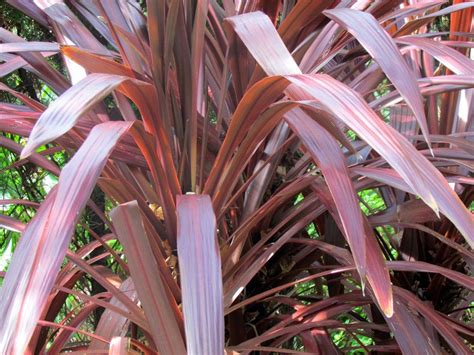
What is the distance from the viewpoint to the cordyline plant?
0.45 metres

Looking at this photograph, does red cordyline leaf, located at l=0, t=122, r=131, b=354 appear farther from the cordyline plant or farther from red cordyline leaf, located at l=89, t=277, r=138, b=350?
red cordyline leaf, located at l=89, t=277, r=138, b=350

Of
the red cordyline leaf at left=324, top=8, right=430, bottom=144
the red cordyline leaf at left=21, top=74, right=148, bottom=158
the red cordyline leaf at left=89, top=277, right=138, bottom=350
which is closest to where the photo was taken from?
the red cordyline leaf at left=21, top=74, right=148, bottom=158

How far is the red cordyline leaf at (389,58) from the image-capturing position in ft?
1.66

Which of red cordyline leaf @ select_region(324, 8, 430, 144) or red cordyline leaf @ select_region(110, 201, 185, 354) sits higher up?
red cordyline leaf @ select_region(324, 8, 430, 144)

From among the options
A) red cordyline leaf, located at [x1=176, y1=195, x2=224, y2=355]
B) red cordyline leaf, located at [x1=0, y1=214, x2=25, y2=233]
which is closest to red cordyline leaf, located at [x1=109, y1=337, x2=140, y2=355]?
red cordyline leaf, located at [x1=176, y1=195, x2=224, y2=355]

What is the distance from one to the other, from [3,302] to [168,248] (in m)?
0.27

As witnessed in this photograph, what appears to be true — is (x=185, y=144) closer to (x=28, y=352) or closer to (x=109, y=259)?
(x=28, y=352)

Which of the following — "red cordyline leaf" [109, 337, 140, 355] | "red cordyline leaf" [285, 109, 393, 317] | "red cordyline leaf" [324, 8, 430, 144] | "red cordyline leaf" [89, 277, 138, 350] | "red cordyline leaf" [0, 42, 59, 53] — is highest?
"red cordyline leaf" [0, 42, 59, 53]

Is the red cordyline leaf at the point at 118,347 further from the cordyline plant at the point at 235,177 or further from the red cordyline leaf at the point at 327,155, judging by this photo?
the red cordyline leaf at the point at 327,155

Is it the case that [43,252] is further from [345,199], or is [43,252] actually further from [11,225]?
[11,225]

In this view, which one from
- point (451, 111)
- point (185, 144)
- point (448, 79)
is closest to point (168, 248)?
point (185, 144)

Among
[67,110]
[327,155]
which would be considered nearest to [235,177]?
[327,155]

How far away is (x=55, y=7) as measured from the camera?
87 cm

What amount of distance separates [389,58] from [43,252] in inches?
11.6
